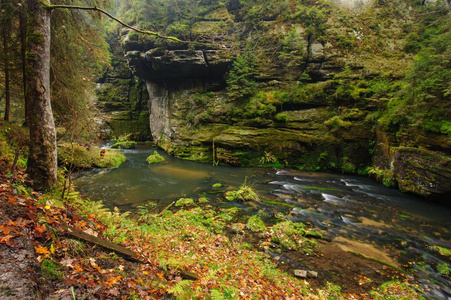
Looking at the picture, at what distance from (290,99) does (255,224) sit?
15164mm

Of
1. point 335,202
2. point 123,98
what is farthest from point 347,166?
point 123,98

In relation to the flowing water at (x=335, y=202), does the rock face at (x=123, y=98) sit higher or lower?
higher

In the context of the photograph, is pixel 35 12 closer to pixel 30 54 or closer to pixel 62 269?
pixel 30 54

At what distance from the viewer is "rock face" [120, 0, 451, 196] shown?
15570 millimetres

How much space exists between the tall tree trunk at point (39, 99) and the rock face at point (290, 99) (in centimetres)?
1052

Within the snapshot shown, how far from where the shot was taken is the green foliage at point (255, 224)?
289 inches

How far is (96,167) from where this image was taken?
46.5ft

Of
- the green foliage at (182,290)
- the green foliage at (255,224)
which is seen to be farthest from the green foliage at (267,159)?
the green foliage at (182,290)

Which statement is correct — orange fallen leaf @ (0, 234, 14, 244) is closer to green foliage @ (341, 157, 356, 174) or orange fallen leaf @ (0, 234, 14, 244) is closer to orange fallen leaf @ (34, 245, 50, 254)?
orange fallen leaf @ (34, 245, 50, 254)

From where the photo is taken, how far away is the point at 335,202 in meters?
10.4

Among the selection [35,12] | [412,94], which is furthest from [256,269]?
[412,94]

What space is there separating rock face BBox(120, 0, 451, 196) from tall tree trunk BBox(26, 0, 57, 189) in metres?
10.5

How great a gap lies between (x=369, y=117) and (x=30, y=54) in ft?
61.7

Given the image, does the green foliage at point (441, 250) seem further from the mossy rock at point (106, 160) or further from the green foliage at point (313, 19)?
the green foliage at point (313, 19)
